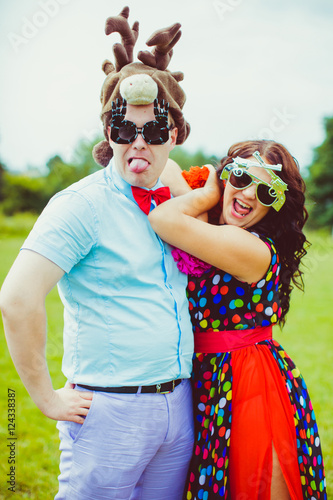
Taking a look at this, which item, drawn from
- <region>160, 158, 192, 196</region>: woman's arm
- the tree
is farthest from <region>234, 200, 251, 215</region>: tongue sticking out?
the tree

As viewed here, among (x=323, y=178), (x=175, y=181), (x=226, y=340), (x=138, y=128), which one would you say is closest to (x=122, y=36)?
(x=138, y=128)

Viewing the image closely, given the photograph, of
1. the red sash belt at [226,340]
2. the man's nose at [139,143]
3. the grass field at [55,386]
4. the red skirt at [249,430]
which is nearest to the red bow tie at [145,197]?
the man's nose at [139,143]

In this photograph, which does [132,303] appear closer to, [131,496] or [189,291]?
[189,291]

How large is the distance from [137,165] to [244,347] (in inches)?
37.1

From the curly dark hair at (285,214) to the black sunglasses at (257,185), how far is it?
137 millimetres

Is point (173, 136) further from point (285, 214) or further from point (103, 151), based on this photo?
point (285, 214)

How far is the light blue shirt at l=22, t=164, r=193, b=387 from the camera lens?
169 cm

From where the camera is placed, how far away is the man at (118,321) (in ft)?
5.37

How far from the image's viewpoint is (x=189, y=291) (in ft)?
6.56

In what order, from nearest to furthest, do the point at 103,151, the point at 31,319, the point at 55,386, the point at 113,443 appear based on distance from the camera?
1. the point at 31,319
2. the point at 113,443
3. the point at 103,151
4. the point at 55,386

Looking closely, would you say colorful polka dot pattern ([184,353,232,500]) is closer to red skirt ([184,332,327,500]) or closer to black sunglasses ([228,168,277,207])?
red skirt ([184,332,327,500])

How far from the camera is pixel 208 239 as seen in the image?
185 cm

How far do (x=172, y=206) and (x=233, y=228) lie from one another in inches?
11.9

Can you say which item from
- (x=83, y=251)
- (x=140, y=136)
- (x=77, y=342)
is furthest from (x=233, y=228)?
(x=77, y=342)
